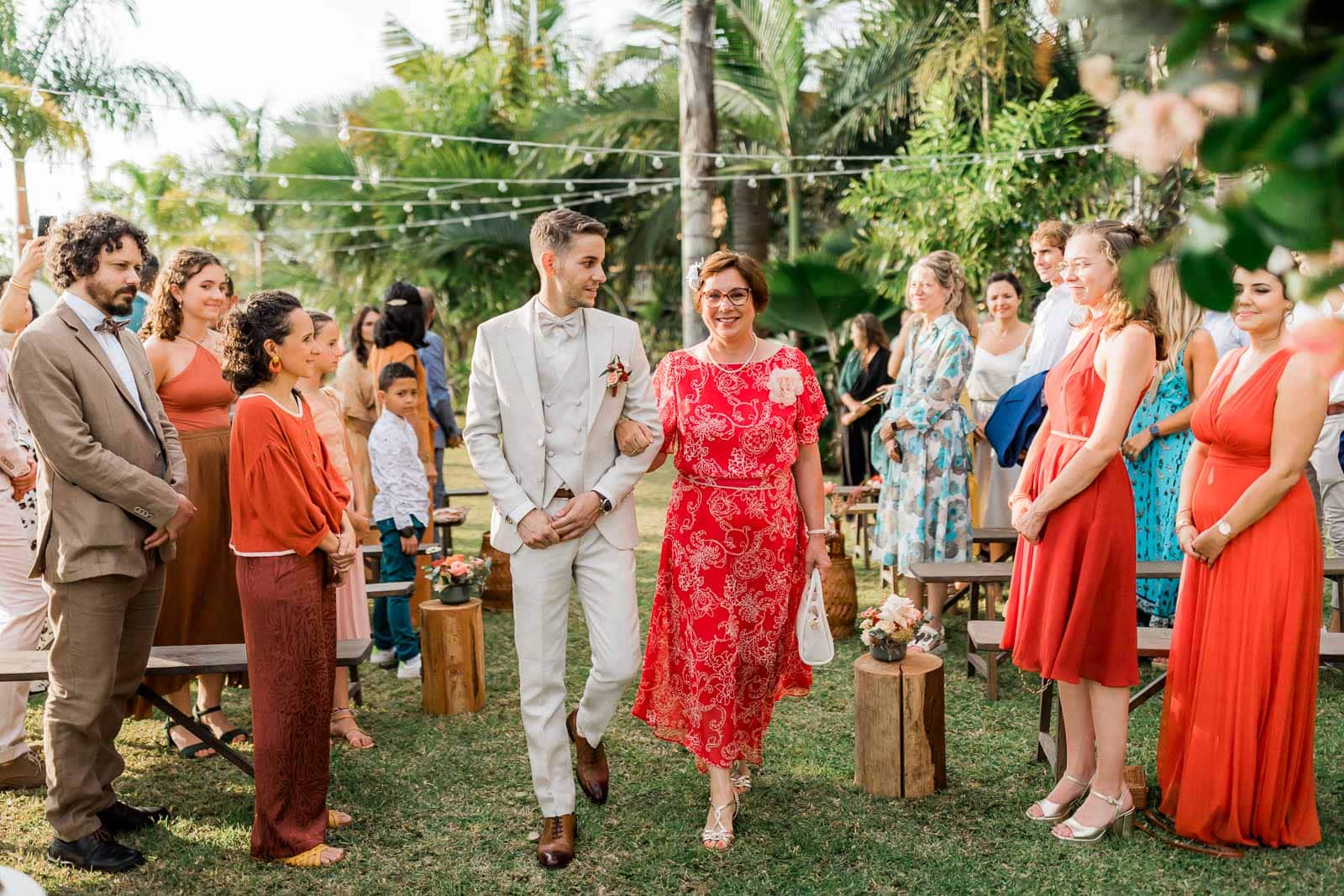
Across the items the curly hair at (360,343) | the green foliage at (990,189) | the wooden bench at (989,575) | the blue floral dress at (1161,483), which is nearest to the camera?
the wooden bench at (989,575)

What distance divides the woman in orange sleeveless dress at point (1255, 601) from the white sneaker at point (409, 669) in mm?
3985

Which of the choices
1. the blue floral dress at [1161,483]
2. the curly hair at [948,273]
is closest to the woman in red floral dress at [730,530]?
the curly hair at [948,273]

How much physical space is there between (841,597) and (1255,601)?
128 inches

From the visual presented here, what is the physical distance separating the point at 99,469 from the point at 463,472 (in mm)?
11417

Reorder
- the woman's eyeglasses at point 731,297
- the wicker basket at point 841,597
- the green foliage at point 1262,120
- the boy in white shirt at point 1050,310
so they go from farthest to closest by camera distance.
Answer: the wicker basket at point 841,597
the boy in white shirt at point 1050,310
the woman's eyeglasses at point 731,297
the green foliage at point 1262,120

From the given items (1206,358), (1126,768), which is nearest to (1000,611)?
(1206,358)

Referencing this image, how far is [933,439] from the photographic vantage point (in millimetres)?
6215

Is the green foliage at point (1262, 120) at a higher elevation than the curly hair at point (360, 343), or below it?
higher

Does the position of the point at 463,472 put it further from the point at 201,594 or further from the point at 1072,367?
the point at 1072,367

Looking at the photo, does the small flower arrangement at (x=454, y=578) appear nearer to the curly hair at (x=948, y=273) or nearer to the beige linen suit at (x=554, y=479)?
the beige linen suit at (x=554, y=479)

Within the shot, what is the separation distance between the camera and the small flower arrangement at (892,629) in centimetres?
436

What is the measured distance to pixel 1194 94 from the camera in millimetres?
1181

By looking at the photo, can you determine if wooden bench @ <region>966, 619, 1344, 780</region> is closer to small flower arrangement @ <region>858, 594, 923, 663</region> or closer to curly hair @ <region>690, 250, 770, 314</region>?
small flower arrangement @ <region>858, 594, 923, 663</region>

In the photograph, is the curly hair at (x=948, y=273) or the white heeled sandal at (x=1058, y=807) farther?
the curly hair at (x=948, y=273)
